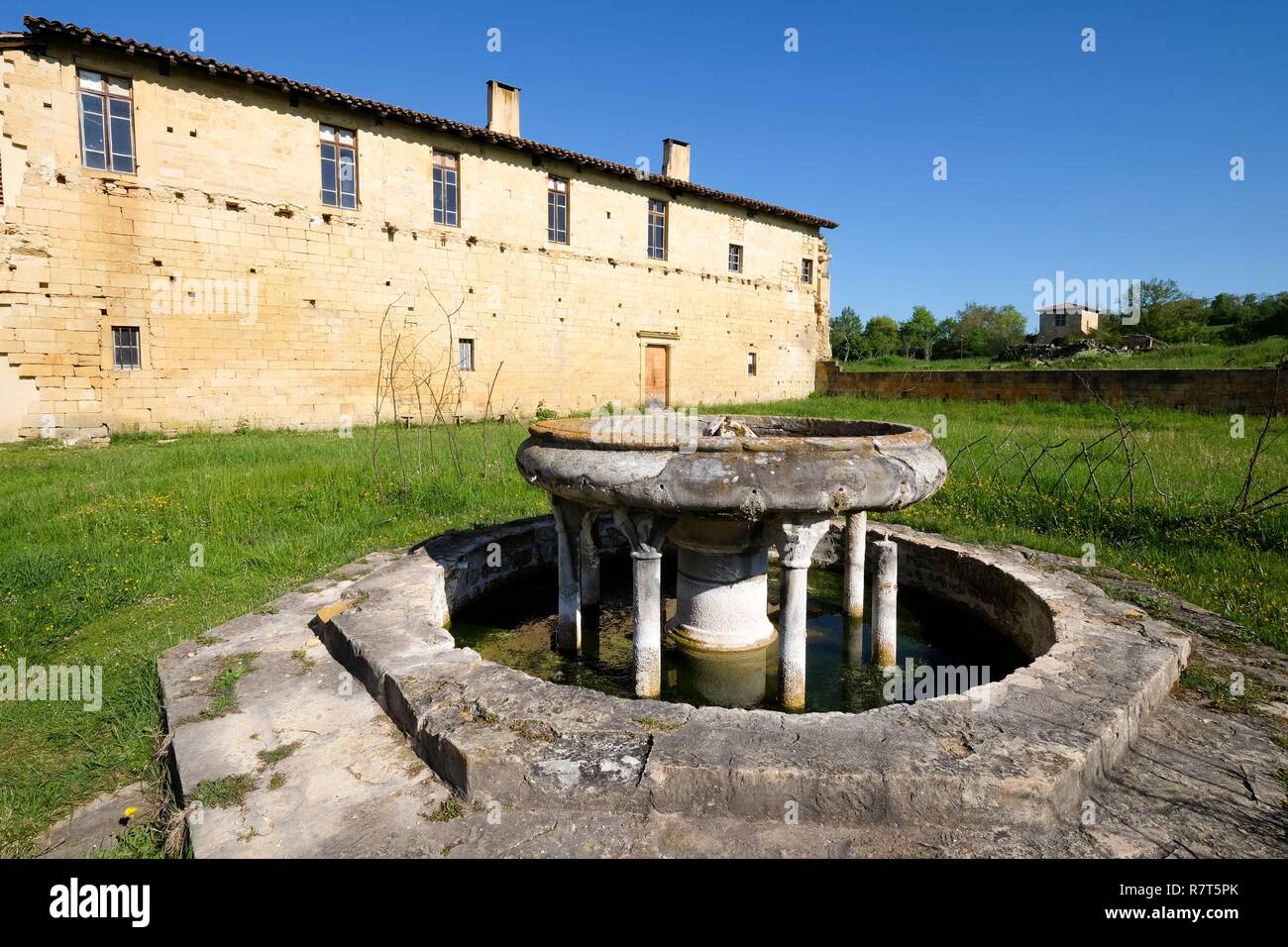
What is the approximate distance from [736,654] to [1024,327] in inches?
2633

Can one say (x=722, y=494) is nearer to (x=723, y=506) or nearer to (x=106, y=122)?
(x=723, y=506)

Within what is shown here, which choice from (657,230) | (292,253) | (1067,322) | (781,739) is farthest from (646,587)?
(1067,322)

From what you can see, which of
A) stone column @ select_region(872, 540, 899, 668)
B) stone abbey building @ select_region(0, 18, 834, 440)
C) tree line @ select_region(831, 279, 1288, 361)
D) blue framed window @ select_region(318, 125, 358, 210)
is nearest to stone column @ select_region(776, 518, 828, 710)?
stone column @ select_region(872, 540, 899, 668)

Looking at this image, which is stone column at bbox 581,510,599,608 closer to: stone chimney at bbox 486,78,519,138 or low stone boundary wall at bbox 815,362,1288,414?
low stone boundary wall at bbox 815,362,1288,414

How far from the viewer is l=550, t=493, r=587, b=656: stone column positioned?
15.9 ft

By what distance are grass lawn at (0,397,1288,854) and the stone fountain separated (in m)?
2.35

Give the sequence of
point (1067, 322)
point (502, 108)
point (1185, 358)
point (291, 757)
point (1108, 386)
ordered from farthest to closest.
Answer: point (1067, 322) < point (1185, 358) < point (502, 108) < point (1108, 386) < point (291, 757)

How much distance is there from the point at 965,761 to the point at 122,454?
42.1ft

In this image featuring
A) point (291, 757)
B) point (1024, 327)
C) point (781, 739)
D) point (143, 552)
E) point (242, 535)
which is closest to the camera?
point (781, 739)

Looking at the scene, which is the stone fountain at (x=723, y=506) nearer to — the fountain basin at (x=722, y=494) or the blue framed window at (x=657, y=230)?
the fountain basin at (x=722, y=494)

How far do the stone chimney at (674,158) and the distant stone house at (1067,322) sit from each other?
88.6ft

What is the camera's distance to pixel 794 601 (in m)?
4.09

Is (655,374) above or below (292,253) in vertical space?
below
